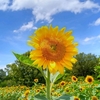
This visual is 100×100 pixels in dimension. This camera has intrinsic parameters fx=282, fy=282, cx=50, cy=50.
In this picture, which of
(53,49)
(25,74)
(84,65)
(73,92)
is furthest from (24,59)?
(84,65)

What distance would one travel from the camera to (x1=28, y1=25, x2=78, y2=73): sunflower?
157 cm

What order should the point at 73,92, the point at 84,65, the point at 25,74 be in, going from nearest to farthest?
the point at 73,92 < the point at 25,74 < the point at 84,65

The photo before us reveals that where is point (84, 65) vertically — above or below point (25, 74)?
above

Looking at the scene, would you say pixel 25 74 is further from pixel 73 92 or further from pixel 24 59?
pixel 24 59

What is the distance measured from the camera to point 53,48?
5.30 ft

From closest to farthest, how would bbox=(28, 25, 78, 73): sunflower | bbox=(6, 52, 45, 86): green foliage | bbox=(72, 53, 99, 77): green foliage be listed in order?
bbox=(28, 25, 78, 73): sunflower → bbox=(6, 52, 45, 86): green foliage → bbox=(72, 53, 99, 77): green foliage

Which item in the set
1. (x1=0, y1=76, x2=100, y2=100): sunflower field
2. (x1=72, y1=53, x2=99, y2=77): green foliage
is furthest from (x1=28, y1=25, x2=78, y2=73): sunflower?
(x1=72, y1=53, x2=99, y2=77): green foliage

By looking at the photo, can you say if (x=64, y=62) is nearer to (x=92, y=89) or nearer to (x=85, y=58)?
(x=92, y=89)

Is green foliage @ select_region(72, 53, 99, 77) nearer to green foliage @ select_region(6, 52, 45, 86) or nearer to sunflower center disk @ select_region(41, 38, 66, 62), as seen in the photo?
green foliage @ select_region(6, 52, 45, 86)

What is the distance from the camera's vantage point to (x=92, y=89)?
474 centimetres

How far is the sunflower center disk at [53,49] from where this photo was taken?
5.22 feet

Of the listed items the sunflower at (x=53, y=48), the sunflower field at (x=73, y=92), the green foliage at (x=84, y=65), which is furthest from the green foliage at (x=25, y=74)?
the sunflower at (x=53, y=48)

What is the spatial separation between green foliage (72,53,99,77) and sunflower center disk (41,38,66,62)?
34984mm

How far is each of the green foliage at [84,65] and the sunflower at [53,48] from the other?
35.0 m
